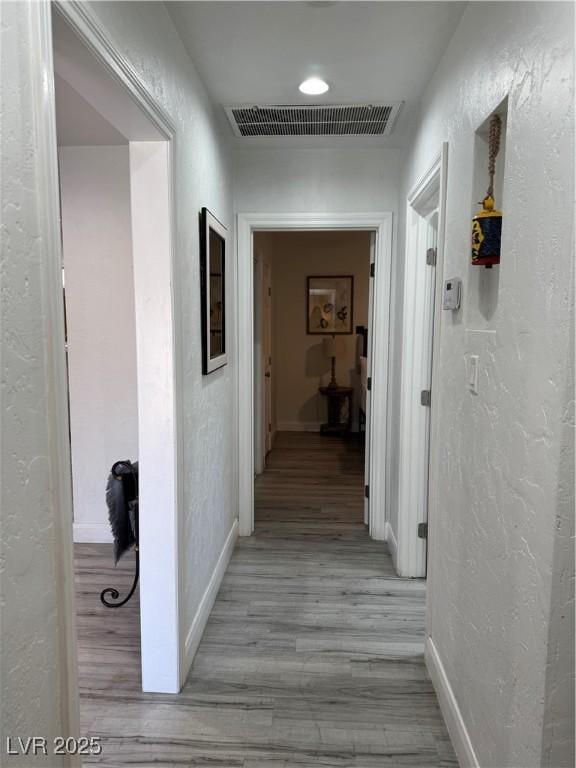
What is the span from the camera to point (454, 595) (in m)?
1.76

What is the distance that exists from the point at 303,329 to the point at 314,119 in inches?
156

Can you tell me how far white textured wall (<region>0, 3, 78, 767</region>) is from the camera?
0.84 m

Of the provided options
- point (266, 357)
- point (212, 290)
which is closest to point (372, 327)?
point (212, 290)

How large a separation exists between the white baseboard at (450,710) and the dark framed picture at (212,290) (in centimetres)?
156

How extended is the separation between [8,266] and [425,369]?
2293 mm

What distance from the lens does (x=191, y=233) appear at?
208 centimetres

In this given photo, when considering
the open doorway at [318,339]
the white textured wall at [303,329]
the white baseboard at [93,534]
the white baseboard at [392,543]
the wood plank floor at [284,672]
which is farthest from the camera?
the white textured wall at [303,329]

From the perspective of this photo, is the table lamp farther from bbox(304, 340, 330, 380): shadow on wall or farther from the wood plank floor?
the wood plank floor

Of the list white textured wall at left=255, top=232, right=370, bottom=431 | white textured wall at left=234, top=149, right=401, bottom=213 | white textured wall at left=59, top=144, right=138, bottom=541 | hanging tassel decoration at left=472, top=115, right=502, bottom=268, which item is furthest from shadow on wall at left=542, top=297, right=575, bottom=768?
white textured wall at left=255, top=232, right=370, bottom=431

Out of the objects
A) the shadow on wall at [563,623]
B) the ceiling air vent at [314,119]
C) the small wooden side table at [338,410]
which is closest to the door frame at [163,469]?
the ceiling air vent at [314,119]

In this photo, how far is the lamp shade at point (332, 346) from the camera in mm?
6508

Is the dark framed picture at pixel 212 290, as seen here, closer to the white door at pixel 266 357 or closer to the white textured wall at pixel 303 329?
the white door at pixel 266 357

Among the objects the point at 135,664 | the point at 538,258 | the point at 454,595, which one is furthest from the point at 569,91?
the point at 135,664

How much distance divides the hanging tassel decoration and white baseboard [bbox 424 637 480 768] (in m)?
1.50
